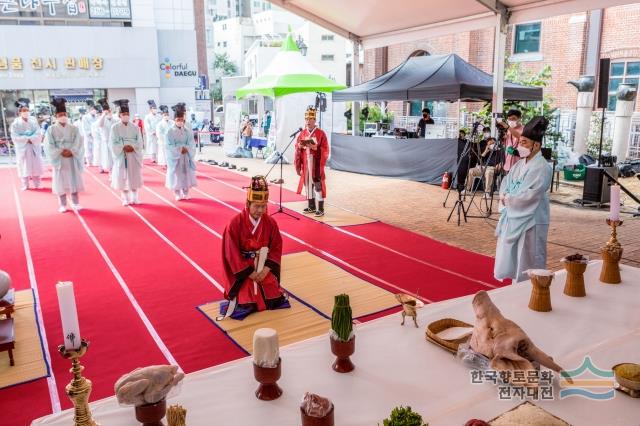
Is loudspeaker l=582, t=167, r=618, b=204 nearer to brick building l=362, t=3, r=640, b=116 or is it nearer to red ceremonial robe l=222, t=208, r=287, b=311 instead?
red ceremonial robe l=222, t=208, r=287, b=311

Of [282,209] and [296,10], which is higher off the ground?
[296,10]

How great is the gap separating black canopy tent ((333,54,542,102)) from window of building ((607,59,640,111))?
5.82 m

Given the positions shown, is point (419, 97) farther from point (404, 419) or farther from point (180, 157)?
point (404, 419)

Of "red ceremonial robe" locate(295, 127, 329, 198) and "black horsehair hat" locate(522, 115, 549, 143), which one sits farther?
"red ceremonial robe" locate(295, 127, 329, 198)

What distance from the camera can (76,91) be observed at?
69.7 feet

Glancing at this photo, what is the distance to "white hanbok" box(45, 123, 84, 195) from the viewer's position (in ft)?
28.5

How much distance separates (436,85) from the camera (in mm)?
11672

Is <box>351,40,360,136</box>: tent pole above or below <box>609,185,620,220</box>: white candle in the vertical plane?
above

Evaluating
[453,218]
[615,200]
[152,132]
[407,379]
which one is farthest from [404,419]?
[152,132]

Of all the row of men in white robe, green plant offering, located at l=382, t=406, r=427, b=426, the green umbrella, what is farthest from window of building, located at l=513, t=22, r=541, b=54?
green plant offering, located at l=382, t=406, r=427, b=426

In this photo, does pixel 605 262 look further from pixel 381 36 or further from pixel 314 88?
pixel 381 36

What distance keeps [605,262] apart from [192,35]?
23.2 m

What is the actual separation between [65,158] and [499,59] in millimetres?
8260

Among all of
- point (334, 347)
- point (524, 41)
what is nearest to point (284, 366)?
point (334, 347)
